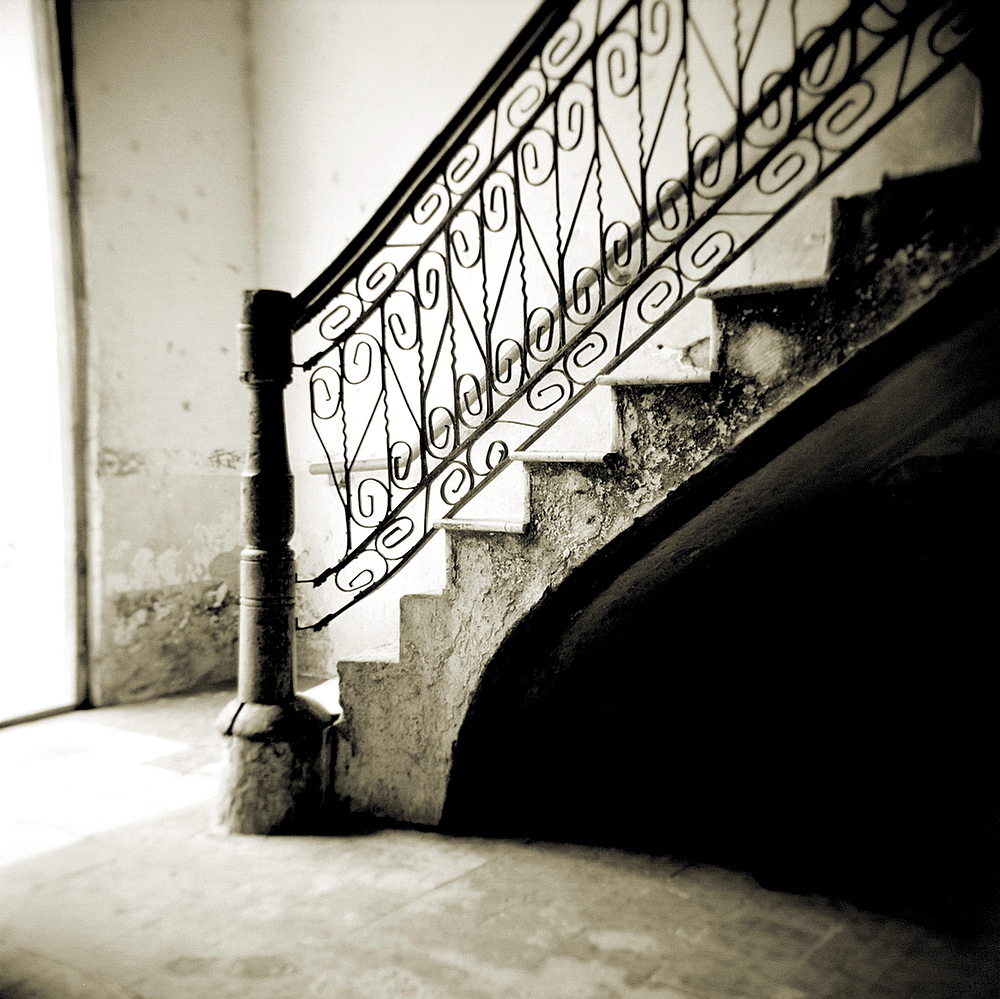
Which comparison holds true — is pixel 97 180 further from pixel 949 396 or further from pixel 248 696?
pixel 949 396

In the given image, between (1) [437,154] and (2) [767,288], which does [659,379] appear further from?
(1) [437,154]

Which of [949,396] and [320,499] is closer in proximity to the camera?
[949,396]

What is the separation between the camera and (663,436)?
96.5 inches

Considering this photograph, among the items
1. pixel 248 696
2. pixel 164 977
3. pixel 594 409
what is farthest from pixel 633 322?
pixel 164 977

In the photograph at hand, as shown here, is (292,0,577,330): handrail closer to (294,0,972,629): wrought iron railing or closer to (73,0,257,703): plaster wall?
(294,0,972,629): wrought iron railing

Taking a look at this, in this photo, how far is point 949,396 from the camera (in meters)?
3.24

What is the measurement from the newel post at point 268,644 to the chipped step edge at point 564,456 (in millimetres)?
942

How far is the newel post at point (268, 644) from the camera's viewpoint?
2.93 metres

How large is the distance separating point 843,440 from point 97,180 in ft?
13.8

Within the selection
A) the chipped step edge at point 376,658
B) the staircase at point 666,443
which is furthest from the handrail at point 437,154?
the chipped step edge at point 376,658

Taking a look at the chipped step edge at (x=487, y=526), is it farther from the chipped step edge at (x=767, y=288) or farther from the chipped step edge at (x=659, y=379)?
the chipped step edge at (x=767, y=288)

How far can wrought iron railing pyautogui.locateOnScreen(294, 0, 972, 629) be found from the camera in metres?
2.60

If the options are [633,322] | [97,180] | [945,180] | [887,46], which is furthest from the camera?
[97,180]

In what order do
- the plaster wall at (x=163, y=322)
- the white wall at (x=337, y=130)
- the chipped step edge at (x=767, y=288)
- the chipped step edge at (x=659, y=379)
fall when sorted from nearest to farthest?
the chipped step edge at (x=767, y=288)
the chipped step edge at (x=659, y=379)
the plaster wall at (x=163, y=322)
the white wall at (x=337, y=130)
